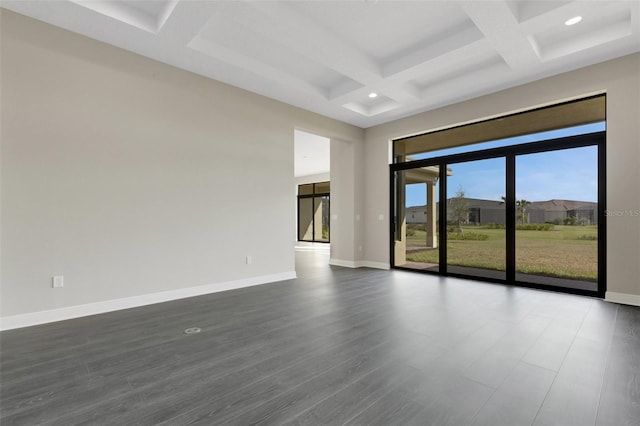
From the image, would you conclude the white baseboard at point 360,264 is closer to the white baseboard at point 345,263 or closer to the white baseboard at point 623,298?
the white baseboard at point 345,263

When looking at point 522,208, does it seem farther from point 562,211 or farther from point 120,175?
point 120,175

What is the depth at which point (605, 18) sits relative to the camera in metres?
3.38

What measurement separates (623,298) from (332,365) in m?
4.16

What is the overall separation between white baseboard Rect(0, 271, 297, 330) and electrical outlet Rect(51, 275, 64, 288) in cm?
26

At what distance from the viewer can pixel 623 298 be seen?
12.6ft

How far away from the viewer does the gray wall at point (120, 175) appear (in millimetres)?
3117

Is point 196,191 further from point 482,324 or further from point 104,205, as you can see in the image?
point 482,324

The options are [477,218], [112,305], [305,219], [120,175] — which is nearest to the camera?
[112,305]

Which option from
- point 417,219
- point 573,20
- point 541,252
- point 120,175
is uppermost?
point 573,20

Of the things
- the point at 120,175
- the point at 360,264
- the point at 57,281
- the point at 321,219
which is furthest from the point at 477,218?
the point at 321,219

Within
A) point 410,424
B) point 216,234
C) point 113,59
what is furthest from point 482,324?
point 113,59

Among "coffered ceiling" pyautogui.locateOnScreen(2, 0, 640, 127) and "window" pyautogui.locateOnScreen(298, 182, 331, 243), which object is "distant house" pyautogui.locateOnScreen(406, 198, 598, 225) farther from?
"window" pyautogui.locateOnScreen(298, 182, 331, 243)

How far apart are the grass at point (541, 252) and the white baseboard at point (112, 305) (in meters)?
3.87

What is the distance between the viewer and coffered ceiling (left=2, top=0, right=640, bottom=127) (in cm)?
312
